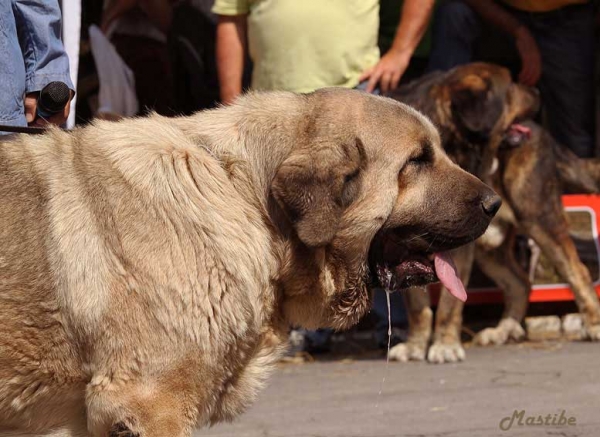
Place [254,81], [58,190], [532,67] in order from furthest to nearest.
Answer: [532,67]
[254,81]
[58,190]

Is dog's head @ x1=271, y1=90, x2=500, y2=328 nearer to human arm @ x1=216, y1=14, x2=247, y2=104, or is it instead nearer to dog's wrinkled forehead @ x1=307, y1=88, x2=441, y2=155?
dog's wrinkled forehead @ x1=307, y1=88, x2=441, y2=155

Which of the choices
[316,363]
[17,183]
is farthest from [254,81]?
[17,183]

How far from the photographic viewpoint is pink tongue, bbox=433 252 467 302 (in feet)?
12.9

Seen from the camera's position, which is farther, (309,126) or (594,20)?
(594,20)

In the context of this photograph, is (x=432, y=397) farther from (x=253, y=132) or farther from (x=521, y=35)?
(x=521, y=35)

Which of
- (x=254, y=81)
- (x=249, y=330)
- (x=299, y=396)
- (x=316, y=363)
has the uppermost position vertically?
(x=249, y=330)

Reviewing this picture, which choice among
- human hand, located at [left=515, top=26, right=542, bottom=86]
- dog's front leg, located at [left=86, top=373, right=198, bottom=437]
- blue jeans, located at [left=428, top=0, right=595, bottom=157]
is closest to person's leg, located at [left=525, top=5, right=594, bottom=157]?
blue jeans, located at [left=428, top=0, right=595, bottom=157]

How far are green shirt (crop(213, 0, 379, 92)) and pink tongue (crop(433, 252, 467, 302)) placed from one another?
2337mm

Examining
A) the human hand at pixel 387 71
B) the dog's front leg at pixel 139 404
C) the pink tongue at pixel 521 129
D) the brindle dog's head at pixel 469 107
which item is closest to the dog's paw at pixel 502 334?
the brindle dog's head at pixel 469 107

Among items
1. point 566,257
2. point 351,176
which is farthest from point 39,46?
point 566,257

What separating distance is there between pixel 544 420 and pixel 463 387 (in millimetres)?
953

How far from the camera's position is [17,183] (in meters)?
3.37

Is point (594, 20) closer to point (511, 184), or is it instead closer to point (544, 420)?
point (511, 184)

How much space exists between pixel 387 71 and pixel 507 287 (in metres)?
2.15
